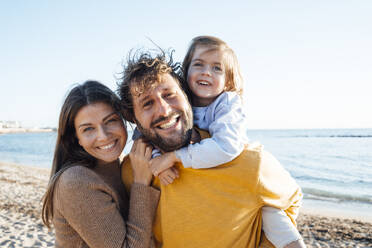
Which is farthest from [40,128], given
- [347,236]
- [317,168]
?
[347,236]

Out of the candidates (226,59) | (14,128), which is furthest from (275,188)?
(14,128)

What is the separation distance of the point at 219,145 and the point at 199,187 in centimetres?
34

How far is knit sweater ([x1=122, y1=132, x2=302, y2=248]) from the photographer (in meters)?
2.07

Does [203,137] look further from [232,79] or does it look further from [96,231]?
[96,231]

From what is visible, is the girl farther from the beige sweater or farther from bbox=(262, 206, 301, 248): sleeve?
the beige sweater

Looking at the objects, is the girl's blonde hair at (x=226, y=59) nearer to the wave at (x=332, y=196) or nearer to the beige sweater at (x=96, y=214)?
the beige sweater at (x=96, y=214)

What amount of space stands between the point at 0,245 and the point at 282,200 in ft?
21.8

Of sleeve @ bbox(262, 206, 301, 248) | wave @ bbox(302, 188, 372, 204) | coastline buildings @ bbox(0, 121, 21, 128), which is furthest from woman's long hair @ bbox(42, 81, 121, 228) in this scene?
coastline buildings @ bbox(0, 121, 21, 128)

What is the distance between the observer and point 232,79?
10.1ft

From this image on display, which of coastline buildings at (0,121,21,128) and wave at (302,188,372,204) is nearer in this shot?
wave at (302,188,372,204)

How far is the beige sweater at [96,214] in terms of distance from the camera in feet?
6.87

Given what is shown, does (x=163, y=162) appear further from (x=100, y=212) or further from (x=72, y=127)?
(x=72, y=127)

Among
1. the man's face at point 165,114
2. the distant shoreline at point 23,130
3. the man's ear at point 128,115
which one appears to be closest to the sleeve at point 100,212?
the man's face at point 165,114

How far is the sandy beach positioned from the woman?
4939mm
